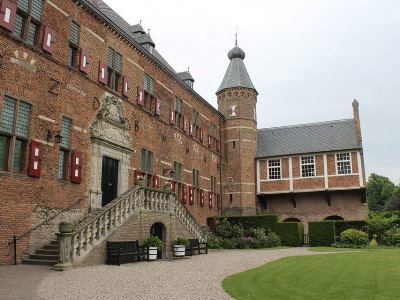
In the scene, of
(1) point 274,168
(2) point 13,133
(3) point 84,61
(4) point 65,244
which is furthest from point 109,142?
(1) point 274,168

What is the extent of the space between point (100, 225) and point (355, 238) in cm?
1644

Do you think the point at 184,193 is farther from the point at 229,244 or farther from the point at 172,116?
the point at 172,116

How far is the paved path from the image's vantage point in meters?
7.23

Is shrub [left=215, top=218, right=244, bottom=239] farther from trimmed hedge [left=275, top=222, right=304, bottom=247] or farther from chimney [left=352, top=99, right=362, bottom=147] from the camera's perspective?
chimney [left=352, top=99, right=362, bottom=147]

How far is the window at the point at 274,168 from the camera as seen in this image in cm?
3051

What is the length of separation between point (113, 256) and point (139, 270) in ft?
5.26

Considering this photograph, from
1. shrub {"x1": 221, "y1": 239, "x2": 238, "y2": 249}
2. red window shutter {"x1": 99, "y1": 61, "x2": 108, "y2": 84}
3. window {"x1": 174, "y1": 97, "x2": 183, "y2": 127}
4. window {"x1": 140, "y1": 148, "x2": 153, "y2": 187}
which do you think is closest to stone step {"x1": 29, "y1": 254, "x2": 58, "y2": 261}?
red window shutter {"x1": 99, "y1": 61, "x2": 108, "y2": 84}

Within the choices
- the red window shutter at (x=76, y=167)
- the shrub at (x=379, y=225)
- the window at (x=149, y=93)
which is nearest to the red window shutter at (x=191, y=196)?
the window at (x=149, y=93)

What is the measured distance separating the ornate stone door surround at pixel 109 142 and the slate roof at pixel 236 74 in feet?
50.5

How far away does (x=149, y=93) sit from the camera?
779 inches

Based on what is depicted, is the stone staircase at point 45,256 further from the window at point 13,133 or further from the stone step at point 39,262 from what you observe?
the window at point 13,133

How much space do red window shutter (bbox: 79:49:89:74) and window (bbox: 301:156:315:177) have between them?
19689 millimetres

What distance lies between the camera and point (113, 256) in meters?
12.1

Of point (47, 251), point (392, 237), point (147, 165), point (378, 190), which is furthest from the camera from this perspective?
point (378, 190)
